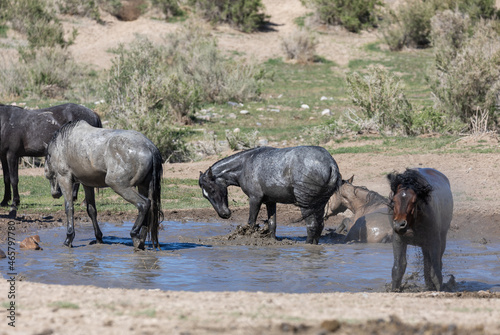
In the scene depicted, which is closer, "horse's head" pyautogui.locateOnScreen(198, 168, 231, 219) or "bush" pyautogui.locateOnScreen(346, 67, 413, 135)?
"horse's head" pyautogui.locateOnScreen(198, 168, 231, 219)

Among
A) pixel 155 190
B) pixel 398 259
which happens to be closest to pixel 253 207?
pixel 155 190

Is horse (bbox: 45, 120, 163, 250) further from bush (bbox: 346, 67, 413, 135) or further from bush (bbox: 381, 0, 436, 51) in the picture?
bush (bbox: 381, 0, 436, 51)

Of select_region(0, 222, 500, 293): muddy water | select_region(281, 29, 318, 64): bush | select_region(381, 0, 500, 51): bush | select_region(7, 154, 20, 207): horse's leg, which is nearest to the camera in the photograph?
select_region(0, 222, 500, 293): muddy water

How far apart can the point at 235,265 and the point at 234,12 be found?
33194mm

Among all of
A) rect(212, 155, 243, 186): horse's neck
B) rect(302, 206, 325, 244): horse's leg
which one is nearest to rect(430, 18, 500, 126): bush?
rect(302, 206, 325, 244): horse's leg

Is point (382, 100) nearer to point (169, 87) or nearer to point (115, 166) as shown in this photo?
point (169, 87)

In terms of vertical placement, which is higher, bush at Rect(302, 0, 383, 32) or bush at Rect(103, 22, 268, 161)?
bush at Rect(302, 0, 383, 32)

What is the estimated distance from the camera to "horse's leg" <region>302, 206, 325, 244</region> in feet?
33.9

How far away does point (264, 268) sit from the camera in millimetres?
8695

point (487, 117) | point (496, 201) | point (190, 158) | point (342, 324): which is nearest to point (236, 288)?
point (342, 324)

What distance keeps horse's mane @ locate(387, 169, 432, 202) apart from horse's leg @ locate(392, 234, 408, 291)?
511 millimetres

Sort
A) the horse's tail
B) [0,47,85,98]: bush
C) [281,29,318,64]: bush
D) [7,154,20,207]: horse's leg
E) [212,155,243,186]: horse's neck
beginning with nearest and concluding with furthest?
the horse's tail → [212,155,243,186]: horse's neck → [7,154,20,207]: horse's leg → [0,47,85,98]: bush → [281,29,318,64]: bush

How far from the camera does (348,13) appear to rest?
4150cm

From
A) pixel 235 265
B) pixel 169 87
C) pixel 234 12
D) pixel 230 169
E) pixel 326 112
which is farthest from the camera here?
pixel 234 12
